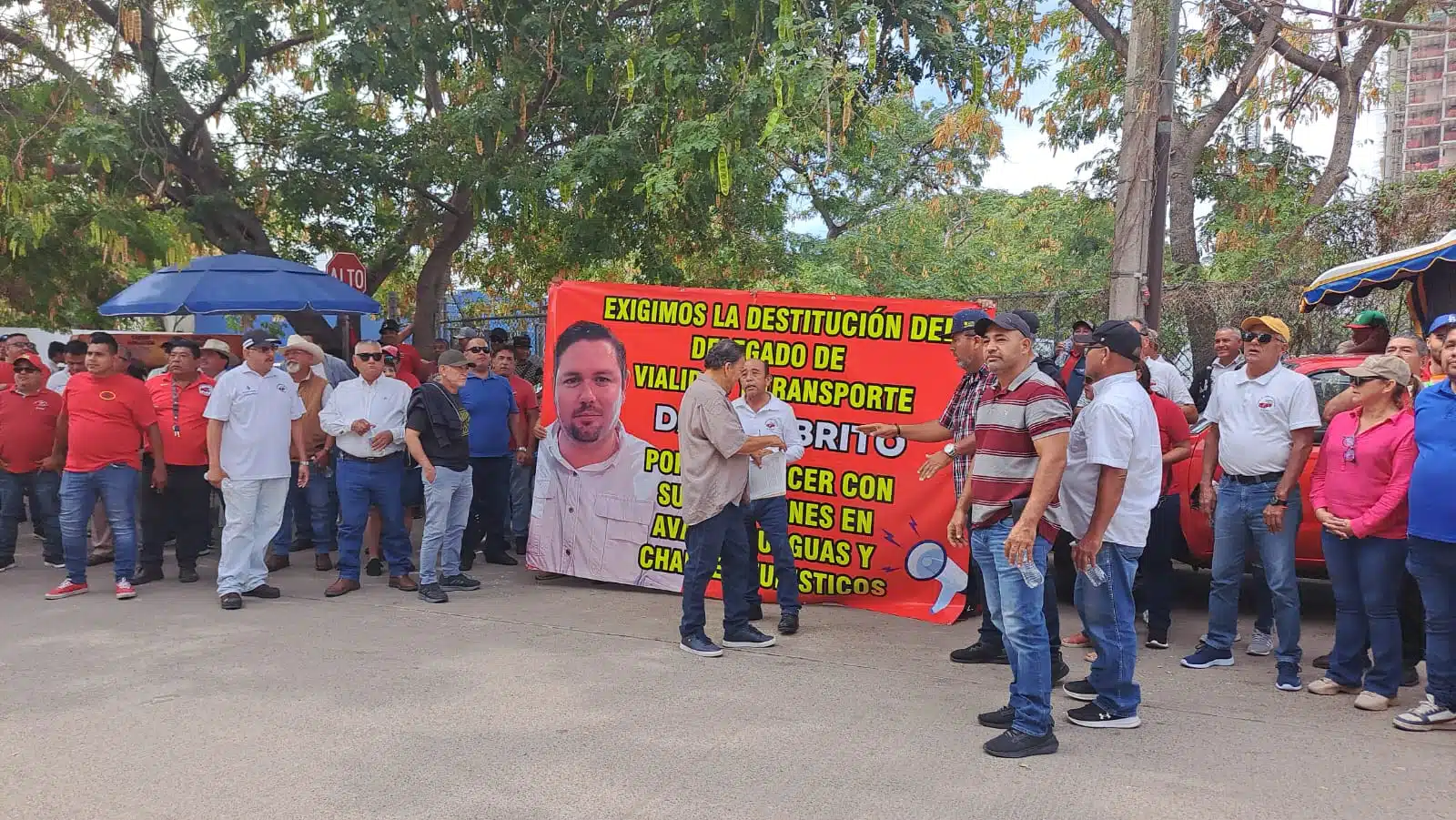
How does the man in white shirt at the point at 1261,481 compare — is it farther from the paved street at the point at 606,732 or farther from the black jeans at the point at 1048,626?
the black jeans at the point at 1048,626

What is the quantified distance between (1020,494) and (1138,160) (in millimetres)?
6704

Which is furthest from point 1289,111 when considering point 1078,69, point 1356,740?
point 1356,740

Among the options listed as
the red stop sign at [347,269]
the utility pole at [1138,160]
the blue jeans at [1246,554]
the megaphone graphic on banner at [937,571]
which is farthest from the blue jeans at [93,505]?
the utility pole at [1138,160]

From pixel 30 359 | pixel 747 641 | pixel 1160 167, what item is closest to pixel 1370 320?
pixel 1160 167

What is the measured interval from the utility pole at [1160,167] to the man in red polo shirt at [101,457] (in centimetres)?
845

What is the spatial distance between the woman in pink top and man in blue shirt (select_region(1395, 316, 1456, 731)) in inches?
5.7

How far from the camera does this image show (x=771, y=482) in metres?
6.98

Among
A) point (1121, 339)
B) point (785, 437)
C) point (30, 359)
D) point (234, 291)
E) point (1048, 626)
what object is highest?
point (234, 291)

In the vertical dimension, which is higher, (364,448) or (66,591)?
(364,448)

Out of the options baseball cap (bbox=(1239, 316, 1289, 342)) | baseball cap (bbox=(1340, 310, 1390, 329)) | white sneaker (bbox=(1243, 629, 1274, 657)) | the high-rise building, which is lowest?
white sneaker (bbox=(1243, 629, 1274, 657))

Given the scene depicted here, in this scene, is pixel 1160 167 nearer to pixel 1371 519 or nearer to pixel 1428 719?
pixel 1371 519

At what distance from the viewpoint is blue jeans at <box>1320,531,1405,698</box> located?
17.4 ft

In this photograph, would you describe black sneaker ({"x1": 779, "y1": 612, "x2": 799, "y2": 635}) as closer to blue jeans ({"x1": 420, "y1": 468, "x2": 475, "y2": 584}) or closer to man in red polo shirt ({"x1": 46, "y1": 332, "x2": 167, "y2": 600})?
blue jeans ({"x1": 420, "y1": 468, "x2": 475, "y2": 584})

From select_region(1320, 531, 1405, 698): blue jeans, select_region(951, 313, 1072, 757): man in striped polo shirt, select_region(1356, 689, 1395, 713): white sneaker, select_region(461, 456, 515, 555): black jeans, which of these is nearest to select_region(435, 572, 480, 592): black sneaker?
select_region(461, 456, 515, 555): black jeans
